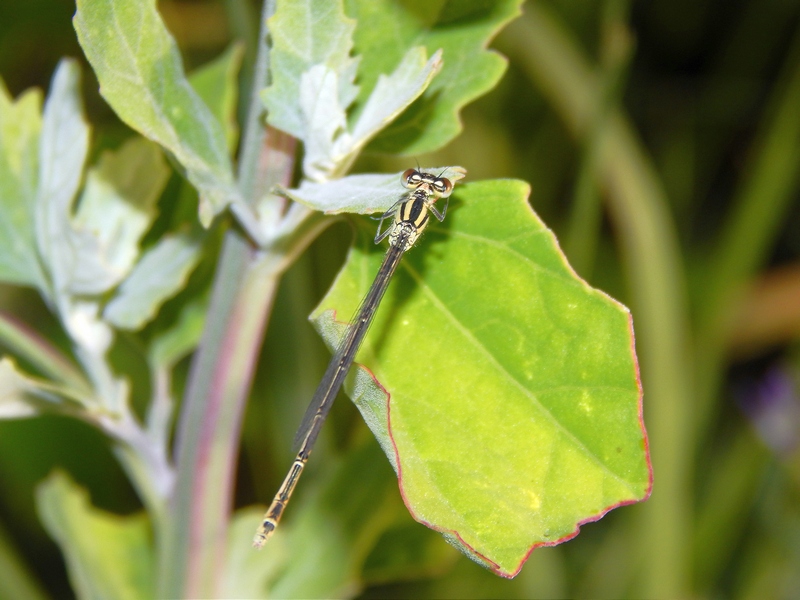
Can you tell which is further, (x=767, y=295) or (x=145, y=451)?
(x=767, y=295)

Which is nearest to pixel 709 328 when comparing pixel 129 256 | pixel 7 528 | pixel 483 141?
pixel 483 141

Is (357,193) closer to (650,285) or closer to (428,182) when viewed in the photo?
(428,182)

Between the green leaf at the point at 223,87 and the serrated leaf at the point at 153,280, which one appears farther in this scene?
the green leaf at the point at 223,87

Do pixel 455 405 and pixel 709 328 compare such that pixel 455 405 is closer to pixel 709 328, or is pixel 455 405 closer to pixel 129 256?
pixel 129 256

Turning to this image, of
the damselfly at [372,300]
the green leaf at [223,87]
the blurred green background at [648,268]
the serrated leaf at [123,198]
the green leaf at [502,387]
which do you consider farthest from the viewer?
the blurred green background at [648,268]

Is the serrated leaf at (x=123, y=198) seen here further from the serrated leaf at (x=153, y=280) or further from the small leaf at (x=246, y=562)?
the small leaf at (x=246, y=562)

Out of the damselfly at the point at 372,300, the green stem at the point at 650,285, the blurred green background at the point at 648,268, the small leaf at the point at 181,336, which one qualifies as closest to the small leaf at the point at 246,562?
the damselfly at the point at 372,300

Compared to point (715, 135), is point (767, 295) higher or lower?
lower
